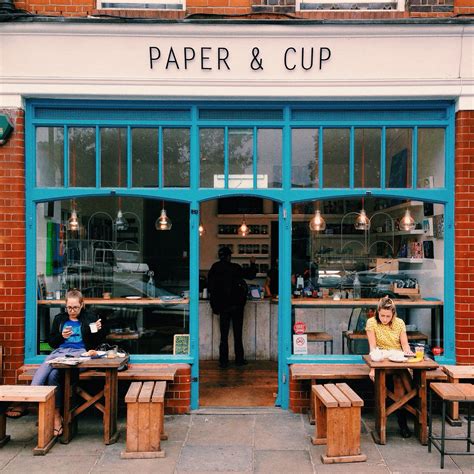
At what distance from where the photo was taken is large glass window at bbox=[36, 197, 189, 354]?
6.90m

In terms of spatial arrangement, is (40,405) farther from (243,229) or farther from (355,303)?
(243,229)

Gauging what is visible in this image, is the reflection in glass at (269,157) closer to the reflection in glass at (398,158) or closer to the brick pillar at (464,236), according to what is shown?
the reflection in glass at (398,158)

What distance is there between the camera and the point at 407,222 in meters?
7.13

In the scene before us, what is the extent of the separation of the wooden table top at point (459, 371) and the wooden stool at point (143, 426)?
3.37 meters

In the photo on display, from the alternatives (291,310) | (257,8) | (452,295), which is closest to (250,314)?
(291,310)

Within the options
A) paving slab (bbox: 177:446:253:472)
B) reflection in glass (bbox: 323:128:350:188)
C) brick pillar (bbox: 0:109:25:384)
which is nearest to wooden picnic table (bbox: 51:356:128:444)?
paving slab (bbox: 177:446:253:472)

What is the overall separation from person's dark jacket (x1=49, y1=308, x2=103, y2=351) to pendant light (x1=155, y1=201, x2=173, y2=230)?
4.62ft

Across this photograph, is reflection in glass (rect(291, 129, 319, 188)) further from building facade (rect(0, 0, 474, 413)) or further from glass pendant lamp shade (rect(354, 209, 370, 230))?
glass pendant lamp shade (rect(354, 209, 370, 230))

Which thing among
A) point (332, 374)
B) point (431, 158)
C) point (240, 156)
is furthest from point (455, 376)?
point (240, 156)

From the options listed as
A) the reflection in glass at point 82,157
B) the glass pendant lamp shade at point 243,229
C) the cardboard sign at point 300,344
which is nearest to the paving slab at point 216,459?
the cardboard sign at point 300,344

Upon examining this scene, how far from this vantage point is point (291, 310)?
688 centimetres

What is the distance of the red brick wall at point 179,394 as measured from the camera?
21.8 feet

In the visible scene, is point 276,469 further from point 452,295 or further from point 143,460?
point 452,295

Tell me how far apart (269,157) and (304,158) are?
458mm
